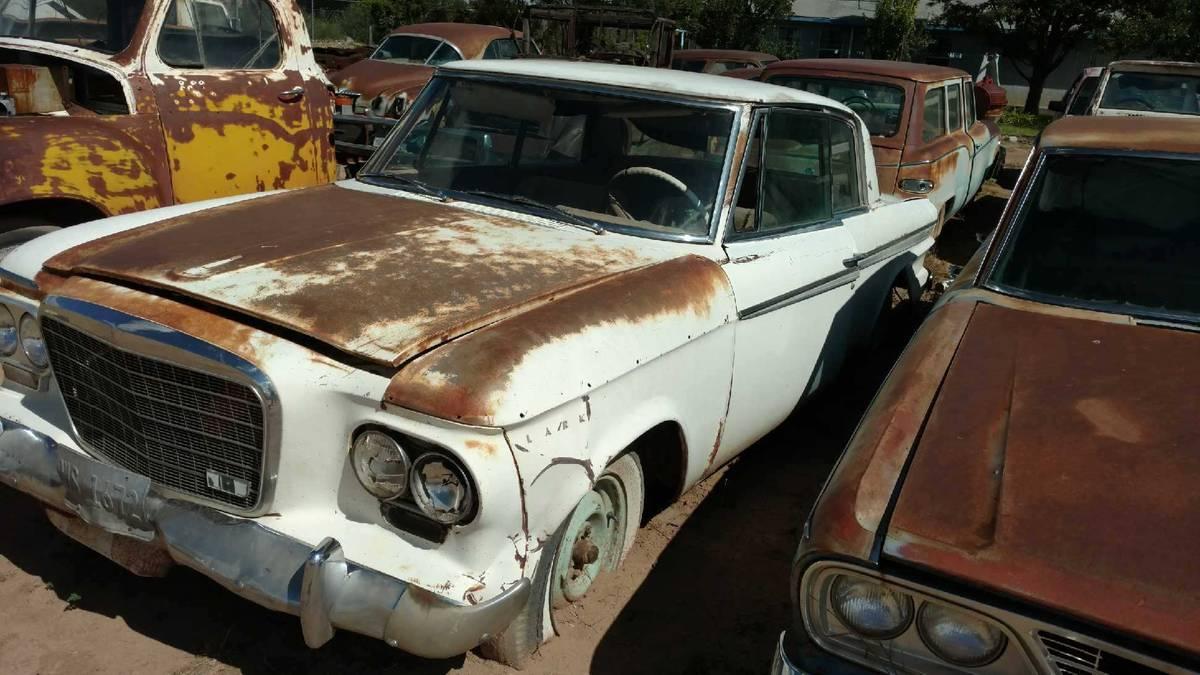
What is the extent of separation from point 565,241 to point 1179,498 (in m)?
1.90

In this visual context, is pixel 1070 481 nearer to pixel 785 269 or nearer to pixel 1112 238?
pixel 1112 238

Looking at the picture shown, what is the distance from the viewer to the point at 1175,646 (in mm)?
1615

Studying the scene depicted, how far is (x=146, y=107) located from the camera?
469cm

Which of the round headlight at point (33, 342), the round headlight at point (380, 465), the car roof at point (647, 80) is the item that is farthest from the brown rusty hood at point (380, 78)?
the round headlight at point (380, 465)

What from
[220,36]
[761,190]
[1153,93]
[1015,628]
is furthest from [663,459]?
[1153,93]

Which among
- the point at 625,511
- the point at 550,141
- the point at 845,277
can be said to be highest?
the point at 550,141

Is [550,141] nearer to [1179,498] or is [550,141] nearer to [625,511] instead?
[625,511]

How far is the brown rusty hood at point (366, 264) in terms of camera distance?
2.37m

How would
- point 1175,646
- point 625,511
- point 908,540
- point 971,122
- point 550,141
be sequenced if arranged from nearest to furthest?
1. point 1175,646
2. point 908,540
3. point 625,511
4. point 550,141
5. point 971,122

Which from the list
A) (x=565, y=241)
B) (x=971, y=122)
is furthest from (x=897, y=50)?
(x=565, y=241)

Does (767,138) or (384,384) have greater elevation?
(767,138)

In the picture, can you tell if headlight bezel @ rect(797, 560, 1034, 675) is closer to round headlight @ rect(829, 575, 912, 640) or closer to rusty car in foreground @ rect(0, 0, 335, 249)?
round headlight @ rect(829, 575, 912, 640)

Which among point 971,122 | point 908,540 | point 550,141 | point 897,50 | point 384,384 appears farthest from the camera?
point 897,50

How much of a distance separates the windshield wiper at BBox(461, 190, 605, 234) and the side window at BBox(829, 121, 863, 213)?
1292 mm
